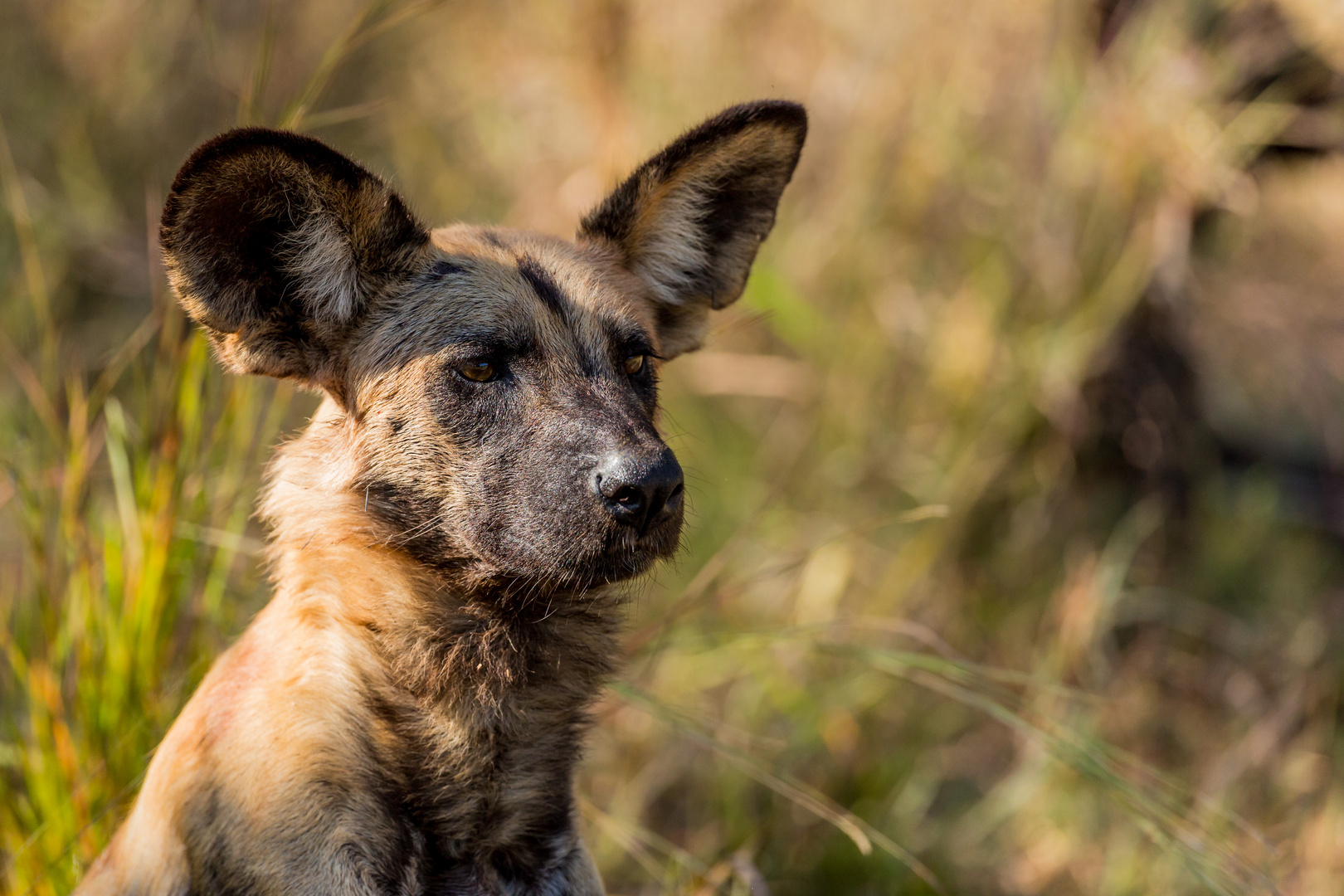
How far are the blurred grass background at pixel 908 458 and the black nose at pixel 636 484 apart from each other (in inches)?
43.5

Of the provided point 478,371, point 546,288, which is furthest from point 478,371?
point 546,288

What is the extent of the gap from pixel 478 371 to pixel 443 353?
0.32 ft

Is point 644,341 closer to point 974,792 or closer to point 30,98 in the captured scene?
point 974,792

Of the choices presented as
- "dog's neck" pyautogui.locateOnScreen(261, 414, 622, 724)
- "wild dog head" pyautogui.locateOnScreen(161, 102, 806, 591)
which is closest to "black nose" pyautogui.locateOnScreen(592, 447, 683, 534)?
"wild dog head" pyautogui.locateOnScreen(161, 102, 806, 591)

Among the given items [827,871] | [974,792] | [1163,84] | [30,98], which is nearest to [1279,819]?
[974,792]

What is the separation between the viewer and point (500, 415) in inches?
112

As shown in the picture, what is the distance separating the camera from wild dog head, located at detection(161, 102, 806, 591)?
8.79ft

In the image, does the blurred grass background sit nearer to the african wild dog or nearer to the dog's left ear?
the dog's left ear

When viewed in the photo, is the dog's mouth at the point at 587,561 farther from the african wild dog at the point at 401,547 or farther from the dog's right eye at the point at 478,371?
the dog's right eye at the point at 478,371

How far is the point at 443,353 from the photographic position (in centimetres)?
290

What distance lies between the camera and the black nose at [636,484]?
264cm

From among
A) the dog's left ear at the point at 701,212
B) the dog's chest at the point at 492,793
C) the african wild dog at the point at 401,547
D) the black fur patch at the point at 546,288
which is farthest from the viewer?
the dog's left ear at the point at 701,212

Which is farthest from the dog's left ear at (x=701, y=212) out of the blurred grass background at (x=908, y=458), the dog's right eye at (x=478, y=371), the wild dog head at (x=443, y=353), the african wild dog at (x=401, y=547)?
the dog's right eye at (x=478, y=371)

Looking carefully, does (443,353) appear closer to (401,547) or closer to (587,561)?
(401,547)
